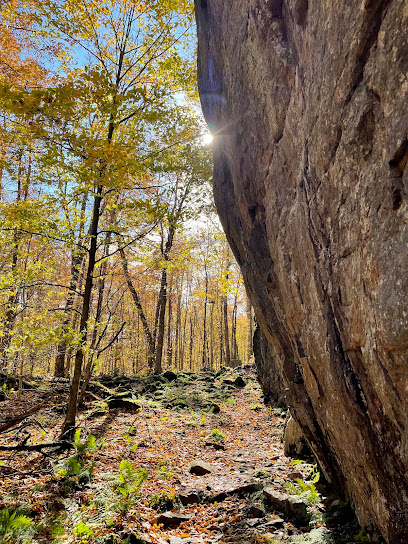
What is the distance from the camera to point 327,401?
14.4 ft

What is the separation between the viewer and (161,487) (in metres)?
6.11

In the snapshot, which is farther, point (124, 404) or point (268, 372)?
point (268, 372)

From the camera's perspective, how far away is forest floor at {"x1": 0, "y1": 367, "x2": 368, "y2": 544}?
448cm

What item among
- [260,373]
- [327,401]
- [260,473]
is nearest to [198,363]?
[260,373]

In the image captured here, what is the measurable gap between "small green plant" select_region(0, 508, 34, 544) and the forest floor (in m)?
0.01

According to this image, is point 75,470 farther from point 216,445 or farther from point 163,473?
point 216,445

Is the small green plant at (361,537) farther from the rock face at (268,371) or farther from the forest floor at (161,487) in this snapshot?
the rock face at (268,371)

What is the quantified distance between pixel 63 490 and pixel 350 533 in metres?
4.53

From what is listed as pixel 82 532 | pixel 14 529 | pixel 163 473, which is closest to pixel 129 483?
pixel 163 473

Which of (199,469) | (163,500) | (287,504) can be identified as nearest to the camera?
(287,504)

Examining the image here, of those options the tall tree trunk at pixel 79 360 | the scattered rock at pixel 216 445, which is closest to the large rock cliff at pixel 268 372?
the scattered rock at pixel 216 445

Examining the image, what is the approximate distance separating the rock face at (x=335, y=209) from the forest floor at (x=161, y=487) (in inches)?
33.8

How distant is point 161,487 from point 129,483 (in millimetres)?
682

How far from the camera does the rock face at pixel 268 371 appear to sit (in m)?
12.3
